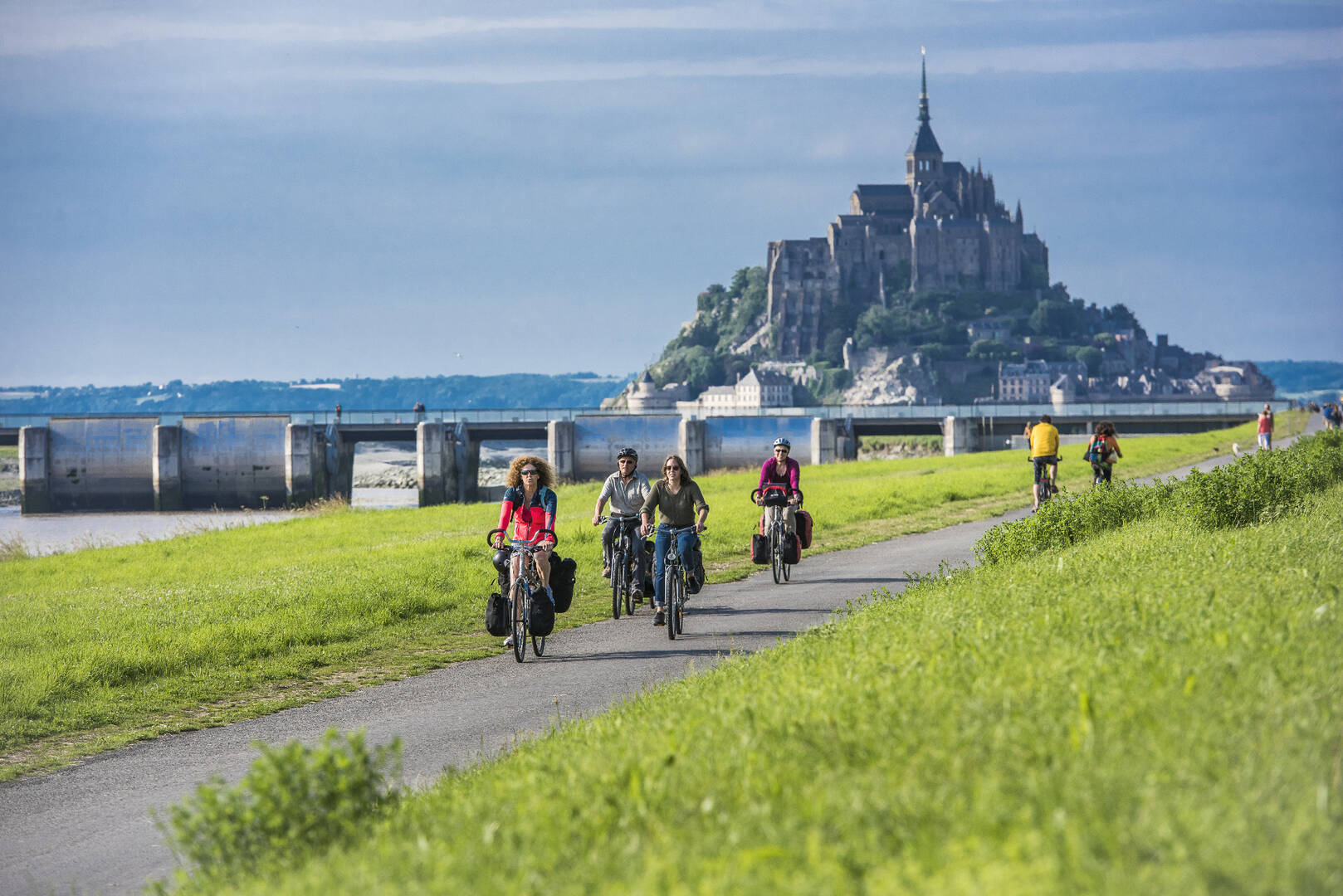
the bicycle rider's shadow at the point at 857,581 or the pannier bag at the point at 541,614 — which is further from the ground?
the pannier bag at the point at 541,614

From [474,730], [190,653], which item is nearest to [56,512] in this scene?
[190,653]

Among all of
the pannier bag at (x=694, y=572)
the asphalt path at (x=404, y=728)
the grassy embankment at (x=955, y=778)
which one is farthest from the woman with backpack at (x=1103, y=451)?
the grassy embankment at (x=955, y=778)

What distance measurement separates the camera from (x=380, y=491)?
89.4 m

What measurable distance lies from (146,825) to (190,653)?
5.43 metres

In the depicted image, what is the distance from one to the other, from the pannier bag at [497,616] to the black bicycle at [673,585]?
1793 mm

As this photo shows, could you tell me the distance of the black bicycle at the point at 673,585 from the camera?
12992mm

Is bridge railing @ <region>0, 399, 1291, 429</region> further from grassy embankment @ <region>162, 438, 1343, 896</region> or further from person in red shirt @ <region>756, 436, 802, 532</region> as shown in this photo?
grassy embankment @ <region>162, 438, 1343, 896</region>

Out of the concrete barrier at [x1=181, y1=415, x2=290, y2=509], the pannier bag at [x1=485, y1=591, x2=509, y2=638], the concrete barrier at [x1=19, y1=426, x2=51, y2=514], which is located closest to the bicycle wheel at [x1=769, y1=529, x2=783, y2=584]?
the pannier bag at [x1=485, y1=591, x2=509, y2=638]

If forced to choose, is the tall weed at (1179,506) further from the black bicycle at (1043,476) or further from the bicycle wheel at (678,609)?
the black bicycle at (1043,476)

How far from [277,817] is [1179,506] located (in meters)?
12.1

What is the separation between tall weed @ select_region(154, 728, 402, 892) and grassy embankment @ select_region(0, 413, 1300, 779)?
4.41 meters

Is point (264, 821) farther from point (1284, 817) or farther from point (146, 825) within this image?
point (1284, 817)

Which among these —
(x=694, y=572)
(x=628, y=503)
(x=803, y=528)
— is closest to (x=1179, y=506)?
(x=803, y=528)

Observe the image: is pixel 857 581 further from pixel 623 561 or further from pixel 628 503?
pixel 628 503
